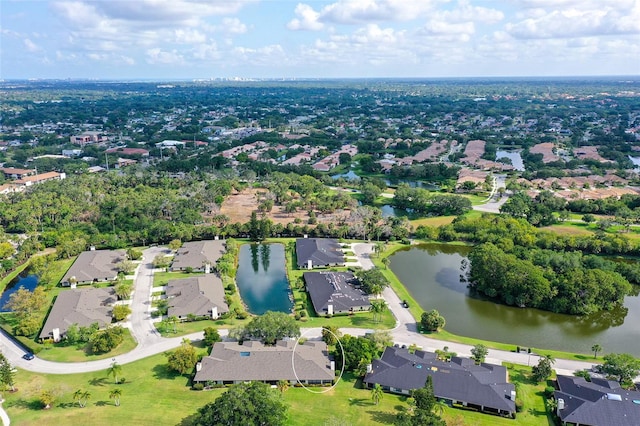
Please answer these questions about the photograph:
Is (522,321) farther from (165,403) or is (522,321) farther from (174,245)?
(174,245)

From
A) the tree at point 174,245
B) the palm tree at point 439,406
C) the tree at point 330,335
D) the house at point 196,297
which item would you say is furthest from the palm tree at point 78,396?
the tree at point 174,245

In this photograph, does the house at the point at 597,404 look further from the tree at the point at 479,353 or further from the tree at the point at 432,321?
the tree at the point at 432,321

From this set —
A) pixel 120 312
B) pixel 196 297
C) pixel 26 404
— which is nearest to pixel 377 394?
pixel 196 297

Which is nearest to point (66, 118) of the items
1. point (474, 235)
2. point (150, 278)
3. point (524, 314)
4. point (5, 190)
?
point (5, 190)

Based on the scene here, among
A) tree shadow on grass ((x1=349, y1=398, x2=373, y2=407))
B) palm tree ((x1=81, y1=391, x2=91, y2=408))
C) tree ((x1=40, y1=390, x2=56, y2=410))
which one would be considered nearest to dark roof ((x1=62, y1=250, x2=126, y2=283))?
tree ((x1=40, y1=390, x2=56, y2=410))

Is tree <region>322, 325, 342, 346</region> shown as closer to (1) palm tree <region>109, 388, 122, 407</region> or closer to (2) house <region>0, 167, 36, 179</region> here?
(1) palm tree <region>109, 388, 122, 407</region>

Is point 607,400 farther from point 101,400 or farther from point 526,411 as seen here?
point 101,400
